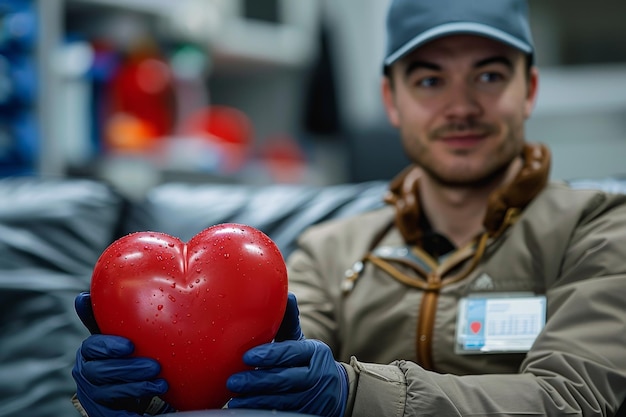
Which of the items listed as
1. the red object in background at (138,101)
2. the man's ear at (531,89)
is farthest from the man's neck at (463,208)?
the red object in background at (138,101)

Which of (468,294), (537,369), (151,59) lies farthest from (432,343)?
(151,59)

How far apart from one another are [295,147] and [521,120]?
8.81ft

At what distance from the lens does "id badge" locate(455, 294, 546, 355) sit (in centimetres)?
140

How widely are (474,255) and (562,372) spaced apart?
342mm

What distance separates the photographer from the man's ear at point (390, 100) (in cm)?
173

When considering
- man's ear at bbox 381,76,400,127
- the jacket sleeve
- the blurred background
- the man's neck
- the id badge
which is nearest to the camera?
the jacket sleeve

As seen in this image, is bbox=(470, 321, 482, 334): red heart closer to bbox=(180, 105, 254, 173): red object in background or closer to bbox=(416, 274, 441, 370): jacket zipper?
bbox=(416, 274, 441, 370): jacket zipper

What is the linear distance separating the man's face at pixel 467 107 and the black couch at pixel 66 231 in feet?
1.15

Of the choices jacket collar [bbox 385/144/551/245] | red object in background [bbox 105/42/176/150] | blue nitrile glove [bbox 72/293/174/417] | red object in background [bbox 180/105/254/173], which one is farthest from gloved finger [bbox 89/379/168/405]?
red object in background [bbox 180/105/254/173]

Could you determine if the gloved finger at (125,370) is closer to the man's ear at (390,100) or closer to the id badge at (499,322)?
the id badge at (499,322)

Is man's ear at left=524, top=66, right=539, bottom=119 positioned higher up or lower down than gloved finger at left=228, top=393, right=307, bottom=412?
higher up

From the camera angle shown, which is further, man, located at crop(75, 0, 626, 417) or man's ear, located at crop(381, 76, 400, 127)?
man's ear, located at crop(381, 76, 400, 127)

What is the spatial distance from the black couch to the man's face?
0.35 m

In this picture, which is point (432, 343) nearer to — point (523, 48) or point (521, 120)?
point (521, 120)
